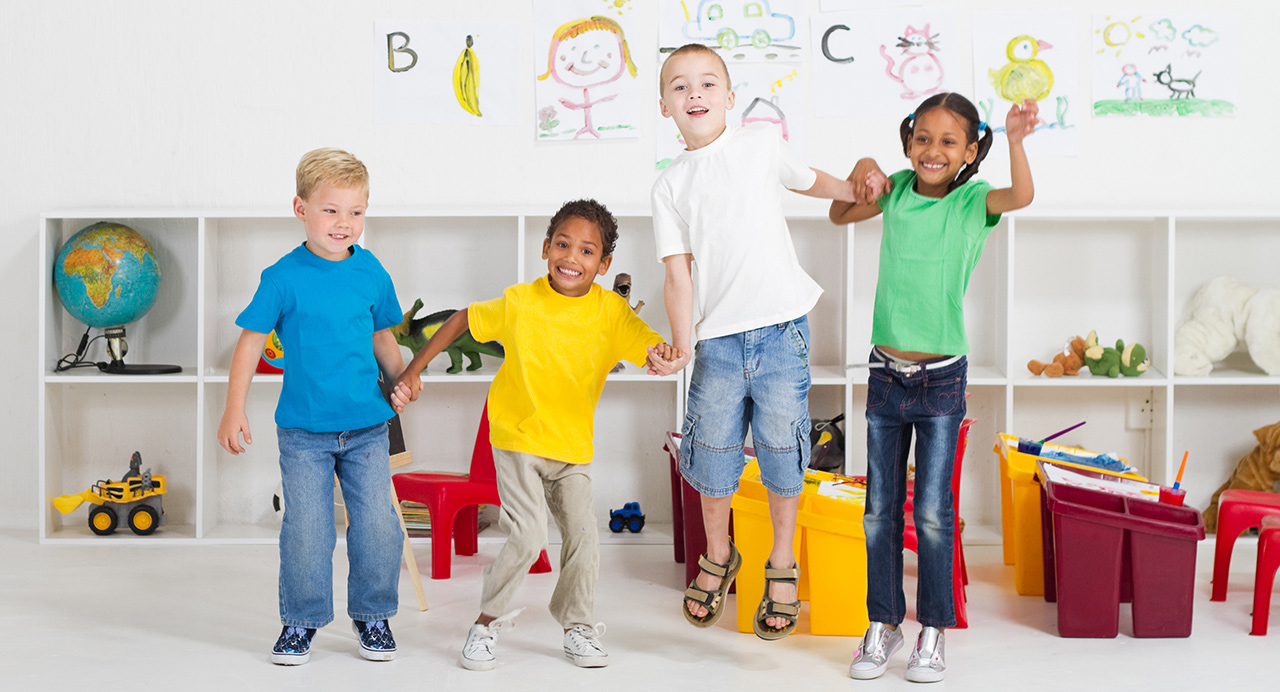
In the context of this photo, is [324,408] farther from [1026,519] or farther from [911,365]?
[1026,519]

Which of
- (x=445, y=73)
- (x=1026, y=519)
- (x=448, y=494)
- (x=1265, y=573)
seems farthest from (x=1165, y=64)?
(x=448, y=494)

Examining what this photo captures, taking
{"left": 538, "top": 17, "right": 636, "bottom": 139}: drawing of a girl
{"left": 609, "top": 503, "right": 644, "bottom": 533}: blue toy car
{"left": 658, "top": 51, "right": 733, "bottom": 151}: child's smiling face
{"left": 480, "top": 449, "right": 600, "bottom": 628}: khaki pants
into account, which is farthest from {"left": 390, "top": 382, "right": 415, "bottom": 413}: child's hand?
{"left": 538, "top": 17, "right": 636, "bottom": 139}: drawing of a girl

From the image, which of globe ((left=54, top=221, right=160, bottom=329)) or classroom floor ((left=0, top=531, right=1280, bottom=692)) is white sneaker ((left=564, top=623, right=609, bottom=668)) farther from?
globe ((left=54, top=221, right=160, bottom=329))

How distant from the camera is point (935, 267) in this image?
7.50ft

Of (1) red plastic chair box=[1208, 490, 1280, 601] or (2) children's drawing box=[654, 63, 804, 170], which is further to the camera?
(2) children's drawing box=[654, 63, 804, 170]

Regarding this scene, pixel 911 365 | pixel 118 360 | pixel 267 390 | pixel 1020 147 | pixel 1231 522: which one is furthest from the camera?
pixel 267 390

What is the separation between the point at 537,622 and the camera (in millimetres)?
2738

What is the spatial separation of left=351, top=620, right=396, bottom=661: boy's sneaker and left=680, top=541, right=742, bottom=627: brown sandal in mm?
725

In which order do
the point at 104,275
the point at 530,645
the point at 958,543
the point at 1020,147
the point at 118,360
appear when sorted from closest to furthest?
the point at 1020,147 → the point at 530,645 → the point at 958,543 → the point at 104,275 → the point at 118,360

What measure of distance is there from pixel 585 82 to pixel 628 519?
1.61 m

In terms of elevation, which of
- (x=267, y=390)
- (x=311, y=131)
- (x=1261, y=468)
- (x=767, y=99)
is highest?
(x=767, y=99)

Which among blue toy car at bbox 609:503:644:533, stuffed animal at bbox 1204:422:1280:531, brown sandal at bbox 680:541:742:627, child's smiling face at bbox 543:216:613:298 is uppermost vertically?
child's smiling face at bbox 543:216:613:298

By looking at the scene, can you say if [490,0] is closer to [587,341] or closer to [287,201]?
[287,201]

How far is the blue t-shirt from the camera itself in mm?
2395
